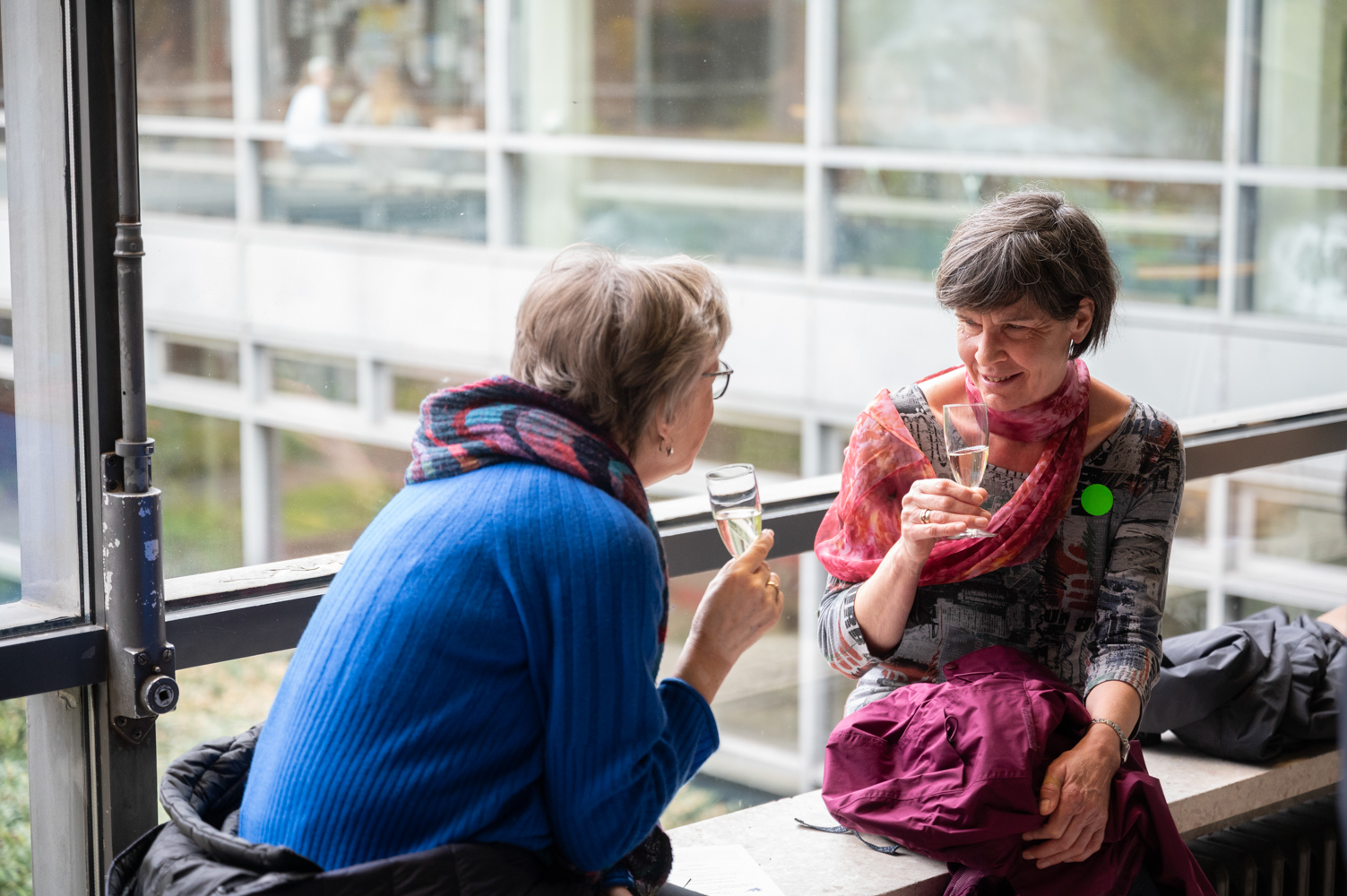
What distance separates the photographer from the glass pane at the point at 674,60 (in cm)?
568

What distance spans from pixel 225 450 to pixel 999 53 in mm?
4814

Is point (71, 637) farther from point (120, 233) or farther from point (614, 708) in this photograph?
point (614, 708)

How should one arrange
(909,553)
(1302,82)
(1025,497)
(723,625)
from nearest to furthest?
(723,625), (909,553), (1025,497), (1302,82)

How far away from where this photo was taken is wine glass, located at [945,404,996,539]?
190cm

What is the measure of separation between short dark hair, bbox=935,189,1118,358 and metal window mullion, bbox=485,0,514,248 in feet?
12.7

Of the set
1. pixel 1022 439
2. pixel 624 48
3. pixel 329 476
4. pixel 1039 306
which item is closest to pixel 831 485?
pixel 1022 439

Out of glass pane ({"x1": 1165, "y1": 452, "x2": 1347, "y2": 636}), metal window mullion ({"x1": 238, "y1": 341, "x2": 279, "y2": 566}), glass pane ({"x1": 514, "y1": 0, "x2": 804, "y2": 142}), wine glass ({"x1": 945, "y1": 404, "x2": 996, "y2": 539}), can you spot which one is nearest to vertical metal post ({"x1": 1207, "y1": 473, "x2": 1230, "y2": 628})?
glass pane ({"x1": 1165, "y1": 452, "x2": 1347, "y2": 636})

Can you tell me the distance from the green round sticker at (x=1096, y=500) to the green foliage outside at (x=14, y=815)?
172 centimetres

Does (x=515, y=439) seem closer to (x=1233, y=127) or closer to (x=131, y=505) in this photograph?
(x=131, y=505)

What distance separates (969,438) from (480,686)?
0.88m

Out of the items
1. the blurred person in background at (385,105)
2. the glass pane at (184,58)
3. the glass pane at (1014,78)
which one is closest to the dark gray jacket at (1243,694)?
the glass pane at (184,58)

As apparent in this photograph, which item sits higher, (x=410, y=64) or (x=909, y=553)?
(x=410, y=64)

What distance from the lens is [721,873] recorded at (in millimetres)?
2166

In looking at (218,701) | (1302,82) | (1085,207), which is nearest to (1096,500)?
(218,701)
